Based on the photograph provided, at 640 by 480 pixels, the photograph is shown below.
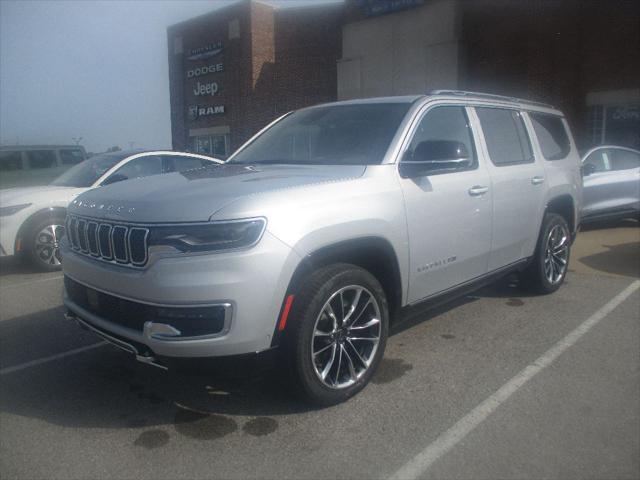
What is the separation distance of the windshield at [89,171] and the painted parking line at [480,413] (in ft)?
20.5

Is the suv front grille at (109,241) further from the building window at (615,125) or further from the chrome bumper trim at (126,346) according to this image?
the building window at (615,125)

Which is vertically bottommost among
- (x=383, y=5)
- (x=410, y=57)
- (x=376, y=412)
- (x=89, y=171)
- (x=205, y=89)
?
(x=376, y=412)

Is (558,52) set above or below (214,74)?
below

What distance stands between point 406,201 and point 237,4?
24.4 meters

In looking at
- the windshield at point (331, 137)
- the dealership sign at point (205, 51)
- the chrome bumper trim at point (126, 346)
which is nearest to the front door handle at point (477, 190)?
the windshield at point (331, 137)

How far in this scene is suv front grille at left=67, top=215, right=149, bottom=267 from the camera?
296cm

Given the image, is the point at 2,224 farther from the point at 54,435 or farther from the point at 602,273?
the point at 602,273

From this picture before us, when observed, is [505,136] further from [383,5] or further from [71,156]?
[383,5]

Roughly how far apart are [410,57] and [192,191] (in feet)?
55.8

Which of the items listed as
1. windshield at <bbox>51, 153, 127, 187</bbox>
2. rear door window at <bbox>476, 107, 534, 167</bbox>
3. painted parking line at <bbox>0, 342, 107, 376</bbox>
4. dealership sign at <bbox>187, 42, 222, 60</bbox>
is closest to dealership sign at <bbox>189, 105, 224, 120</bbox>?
dealership sign at <bbox>187, 42, 222, 60</bbox>

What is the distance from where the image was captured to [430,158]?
3750 mm

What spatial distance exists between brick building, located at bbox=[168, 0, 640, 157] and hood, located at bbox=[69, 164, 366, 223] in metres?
14.3

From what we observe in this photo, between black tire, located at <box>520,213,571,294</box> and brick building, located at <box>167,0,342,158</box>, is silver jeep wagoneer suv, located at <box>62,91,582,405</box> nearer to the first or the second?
black tire, located at <box>520,213,571,294</box>

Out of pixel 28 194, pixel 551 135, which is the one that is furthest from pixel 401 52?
pixel 28 194
